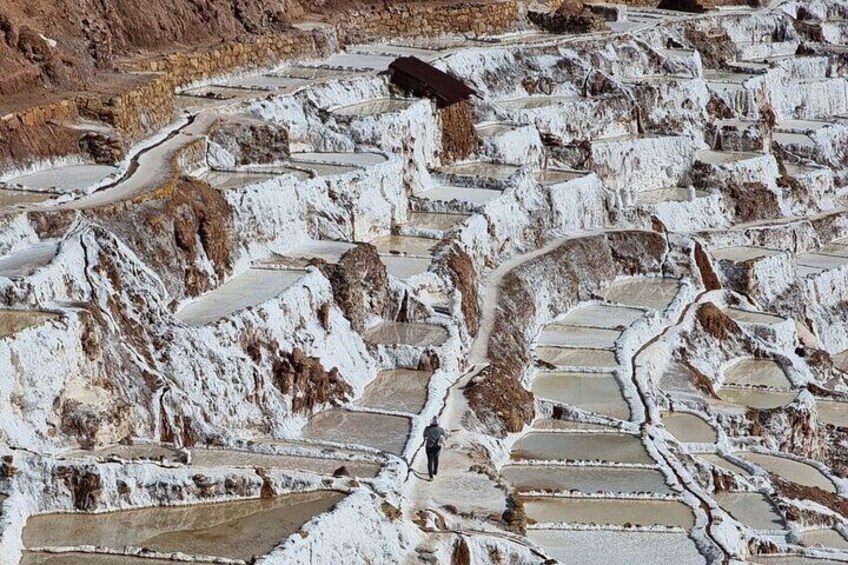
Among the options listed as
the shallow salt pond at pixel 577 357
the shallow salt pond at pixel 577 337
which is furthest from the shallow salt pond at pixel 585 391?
the shallow salt pond at pixel 577 337

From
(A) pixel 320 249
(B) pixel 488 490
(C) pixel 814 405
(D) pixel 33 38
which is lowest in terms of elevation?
(C) pixel 814 405

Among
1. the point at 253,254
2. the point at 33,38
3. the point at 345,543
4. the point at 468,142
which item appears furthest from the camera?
the point at 468,142

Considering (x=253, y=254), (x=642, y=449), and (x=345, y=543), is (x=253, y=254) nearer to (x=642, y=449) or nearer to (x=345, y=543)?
(x=642, y=449)

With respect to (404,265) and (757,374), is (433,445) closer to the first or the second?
(404,265)

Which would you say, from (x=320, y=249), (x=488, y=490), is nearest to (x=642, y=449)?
(x=488, y=490)

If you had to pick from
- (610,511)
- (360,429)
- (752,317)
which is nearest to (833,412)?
(752,317)

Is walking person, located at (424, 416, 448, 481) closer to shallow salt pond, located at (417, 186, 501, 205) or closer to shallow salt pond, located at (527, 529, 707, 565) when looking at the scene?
shallow salt pond, located at (527, 529, 707, 565)

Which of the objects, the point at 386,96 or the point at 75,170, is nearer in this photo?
the point at 75,170
